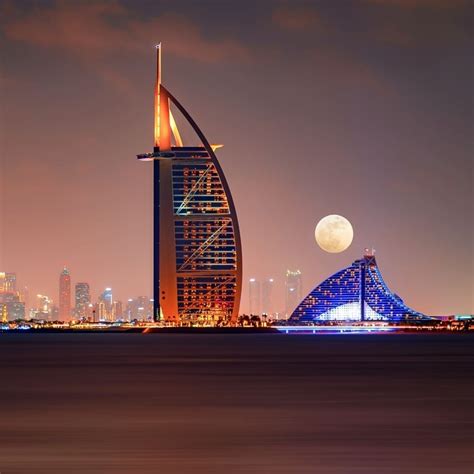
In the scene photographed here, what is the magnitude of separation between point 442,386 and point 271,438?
27470 mm

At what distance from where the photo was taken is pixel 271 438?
38500 millimetres

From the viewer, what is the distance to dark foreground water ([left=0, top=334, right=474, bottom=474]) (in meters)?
32.3

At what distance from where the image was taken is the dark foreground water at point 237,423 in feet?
106

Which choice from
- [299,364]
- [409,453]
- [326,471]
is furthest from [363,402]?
[299,364]

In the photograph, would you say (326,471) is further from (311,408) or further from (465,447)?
(311,408)

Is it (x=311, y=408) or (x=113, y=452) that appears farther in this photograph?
(x=311, y=408)

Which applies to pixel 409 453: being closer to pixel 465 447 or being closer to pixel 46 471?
pixel 465 447

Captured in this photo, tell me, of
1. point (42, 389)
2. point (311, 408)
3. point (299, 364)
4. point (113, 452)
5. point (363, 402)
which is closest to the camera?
point (113, 452)

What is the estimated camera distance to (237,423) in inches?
1716

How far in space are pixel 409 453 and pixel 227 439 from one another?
6145 mm

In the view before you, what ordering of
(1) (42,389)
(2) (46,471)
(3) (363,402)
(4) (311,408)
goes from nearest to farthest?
(2) (46,471), (4) (311,408), (3) (363,402), (1) (42,389)

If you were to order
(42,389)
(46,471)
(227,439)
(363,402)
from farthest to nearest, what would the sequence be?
(42,389), (363,402), (227,439), (46,471)

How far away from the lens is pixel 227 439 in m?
38.0

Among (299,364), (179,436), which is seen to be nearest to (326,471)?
(179,436)
